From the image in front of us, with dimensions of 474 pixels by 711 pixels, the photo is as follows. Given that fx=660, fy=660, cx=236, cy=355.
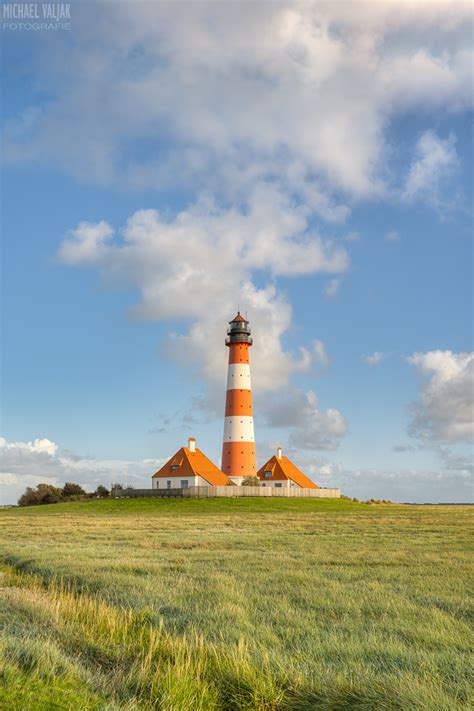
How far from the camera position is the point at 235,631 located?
922 centimetres

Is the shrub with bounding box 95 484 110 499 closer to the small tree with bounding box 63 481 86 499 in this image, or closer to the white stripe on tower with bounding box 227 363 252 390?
the small tree with bounding box 63 481 86 499

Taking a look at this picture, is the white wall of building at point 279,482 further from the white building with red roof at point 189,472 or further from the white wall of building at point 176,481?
the white wall of building at point 176,481

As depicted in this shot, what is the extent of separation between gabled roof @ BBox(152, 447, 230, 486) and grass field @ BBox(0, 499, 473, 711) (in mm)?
51614

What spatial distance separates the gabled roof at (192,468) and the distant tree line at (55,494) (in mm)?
7078

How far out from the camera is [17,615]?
32.7 feet

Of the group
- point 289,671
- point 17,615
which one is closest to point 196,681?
point 289,671

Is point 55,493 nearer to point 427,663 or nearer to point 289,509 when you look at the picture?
point 289,509

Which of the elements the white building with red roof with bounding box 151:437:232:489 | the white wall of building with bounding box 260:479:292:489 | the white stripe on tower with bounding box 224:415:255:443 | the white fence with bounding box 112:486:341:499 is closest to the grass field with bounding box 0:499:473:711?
the white fence with bounding box 112:486:341:499

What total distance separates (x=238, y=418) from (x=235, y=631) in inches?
2270

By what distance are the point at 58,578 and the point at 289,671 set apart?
921 cm

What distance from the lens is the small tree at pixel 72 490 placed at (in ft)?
256

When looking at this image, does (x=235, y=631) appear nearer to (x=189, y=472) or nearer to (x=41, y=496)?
(x=189, y=472)

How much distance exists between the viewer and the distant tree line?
76.6 m

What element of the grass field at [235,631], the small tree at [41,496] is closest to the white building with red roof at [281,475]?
the small tree at [41,496]
